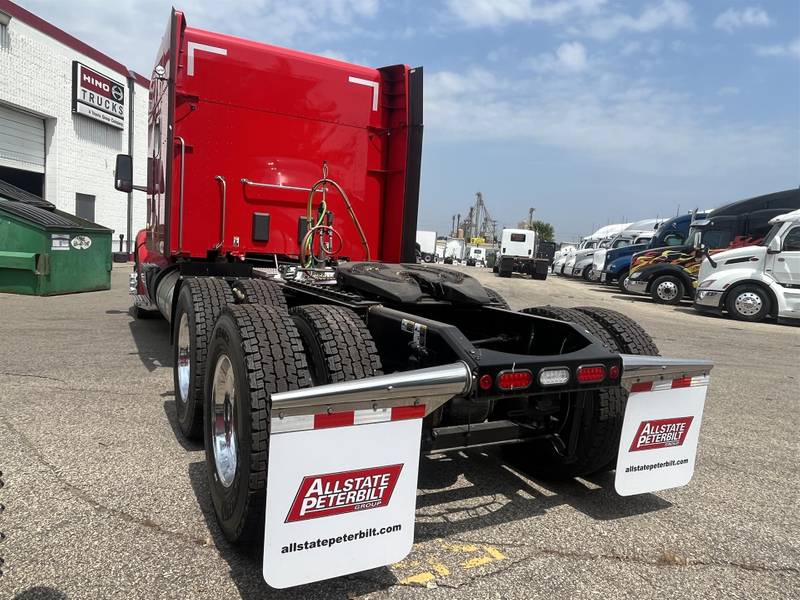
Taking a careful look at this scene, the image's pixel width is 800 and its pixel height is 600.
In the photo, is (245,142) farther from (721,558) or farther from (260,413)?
(721,558)

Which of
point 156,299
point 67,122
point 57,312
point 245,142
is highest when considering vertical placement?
point 67,122

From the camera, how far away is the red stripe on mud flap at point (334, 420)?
205 centimetres

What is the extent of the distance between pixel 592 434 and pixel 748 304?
13516mm

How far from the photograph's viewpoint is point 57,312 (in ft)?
30.1

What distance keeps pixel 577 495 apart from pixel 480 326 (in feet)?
3.67

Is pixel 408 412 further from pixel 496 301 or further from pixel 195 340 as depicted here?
pixel 195 340

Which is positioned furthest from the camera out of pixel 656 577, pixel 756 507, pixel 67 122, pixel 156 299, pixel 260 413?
pixel 67 122

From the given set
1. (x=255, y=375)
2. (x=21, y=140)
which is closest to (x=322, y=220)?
(x=255, y=375)

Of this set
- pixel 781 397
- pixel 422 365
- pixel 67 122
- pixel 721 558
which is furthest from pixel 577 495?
pixel 67 122

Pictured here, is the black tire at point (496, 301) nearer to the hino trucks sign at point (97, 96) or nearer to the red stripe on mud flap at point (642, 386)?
the red stripe on mud flap at point (642, 386)

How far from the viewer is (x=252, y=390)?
2.38 metres

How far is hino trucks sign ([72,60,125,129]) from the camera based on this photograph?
21344 mm

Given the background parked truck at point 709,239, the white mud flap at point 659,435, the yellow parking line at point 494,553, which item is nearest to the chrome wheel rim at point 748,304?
the background parked truck at point 709,239

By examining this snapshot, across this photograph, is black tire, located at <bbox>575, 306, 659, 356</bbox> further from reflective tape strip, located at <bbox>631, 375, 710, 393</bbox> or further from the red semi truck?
reflective tape strip, located at <bbox>631, 375, 710, 393</bbox>
